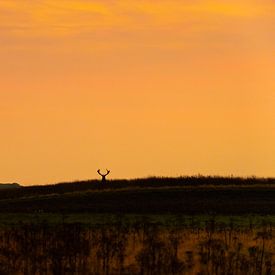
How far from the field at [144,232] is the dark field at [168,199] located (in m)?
0.07

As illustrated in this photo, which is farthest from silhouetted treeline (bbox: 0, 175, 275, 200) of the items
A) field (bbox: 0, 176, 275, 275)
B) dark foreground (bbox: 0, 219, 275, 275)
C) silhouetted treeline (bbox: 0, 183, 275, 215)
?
dark foreground (bbox: 0, 219, 275, 275)

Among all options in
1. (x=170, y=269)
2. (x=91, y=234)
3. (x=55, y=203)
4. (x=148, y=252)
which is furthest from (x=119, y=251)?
(x=55, y=203)

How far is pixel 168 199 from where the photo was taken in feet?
214

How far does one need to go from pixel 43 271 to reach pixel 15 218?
905 inches

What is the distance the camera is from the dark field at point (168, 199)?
5766 cm

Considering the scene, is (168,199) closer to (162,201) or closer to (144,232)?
(162,201)

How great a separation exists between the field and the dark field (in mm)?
69

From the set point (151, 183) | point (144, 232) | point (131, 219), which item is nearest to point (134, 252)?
point (144, 232)

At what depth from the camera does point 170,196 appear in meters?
67.4

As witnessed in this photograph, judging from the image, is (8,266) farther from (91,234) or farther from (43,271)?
(91,234)

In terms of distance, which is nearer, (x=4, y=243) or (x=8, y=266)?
(x=8, y=266)

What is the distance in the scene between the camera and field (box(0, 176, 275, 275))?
29.1 metres

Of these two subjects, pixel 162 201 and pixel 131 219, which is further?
pixel 162 201

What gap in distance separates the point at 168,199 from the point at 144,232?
2766 centimetres
